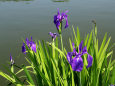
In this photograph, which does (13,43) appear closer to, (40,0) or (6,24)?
(6,24)

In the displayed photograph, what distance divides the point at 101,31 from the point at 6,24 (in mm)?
2796

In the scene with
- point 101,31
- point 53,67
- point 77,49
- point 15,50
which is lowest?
point 15,50

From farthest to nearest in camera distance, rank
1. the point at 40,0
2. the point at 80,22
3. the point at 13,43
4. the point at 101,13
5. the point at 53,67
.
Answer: the point at 40,0
the point at 101,13
the point at 80,22
the point at 13,43
the point at 53,67

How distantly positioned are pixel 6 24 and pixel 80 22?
219 centimetres

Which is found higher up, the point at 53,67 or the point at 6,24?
the point at 53,67

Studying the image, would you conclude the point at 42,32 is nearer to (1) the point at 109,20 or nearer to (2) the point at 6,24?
(2) the point at 6,24

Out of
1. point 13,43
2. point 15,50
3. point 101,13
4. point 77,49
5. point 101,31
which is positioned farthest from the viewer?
point 101,13

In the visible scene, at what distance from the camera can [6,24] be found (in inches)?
207

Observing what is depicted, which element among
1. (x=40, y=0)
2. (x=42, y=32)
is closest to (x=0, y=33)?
(x=42, y=32)

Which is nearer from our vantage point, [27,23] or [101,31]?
[101,31]

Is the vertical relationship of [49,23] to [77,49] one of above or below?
below

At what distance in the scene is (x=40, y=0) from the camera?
937 cm

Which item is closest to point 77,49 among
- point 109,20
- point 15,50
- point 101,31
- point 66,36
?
point 15,50

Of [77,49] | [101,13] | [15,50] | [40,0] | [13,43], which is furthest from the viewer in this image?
[40,0]
